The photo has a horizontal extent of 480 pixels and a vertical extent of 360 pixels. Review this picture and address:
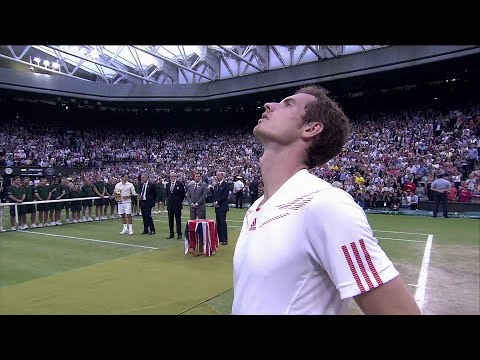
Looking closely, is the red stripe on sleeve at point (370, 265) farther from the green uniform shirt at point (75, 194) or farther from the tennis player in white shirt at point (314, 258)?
the green uniform shirt at point (75, 194)

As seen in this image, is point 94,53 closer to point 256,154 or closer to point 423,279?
point 256,154

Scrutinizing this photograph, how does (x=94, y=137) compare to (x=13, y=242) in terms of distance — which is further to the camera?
(x=94, y=137)

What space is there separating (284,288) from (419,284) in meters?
5.77

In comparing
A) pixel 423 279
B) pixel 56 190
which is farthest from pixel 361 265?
pixel 56 190

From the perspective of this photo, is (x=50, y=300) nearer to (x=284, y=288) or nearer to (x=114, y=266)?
(x=114, y=266)

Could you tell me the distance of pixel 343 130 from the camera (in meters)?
1.53

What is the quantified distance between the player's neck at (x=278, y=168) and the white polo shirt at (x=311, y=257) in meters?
0.23

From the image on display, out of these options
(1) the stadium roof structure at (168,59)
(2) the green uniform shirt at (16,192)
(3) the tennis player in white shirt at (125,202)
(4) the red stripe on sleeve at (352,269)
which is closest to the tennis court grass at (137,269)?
(3) the tennis player in white shirt at (125,202)

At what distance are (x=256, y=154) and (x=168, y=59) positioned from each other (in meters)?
10.0

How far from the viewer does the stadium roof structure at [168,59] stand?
25.5 m

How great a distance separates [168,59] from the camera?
26.1 m

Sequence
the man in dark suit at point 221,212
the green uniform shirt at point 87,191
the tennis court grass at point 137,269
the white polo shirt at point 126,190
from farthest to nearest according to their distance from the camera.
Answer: the green uniform shirt at point 87,191, the white polo shirt at point 126,190, the man in dark suit at point 221,212, the tennis court grass at point 137,269

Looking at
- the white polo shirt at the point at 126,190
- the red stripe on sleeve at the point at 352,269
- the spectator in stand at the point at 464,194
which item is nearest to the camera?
the red stripe on sleeve at the point at 352,269
